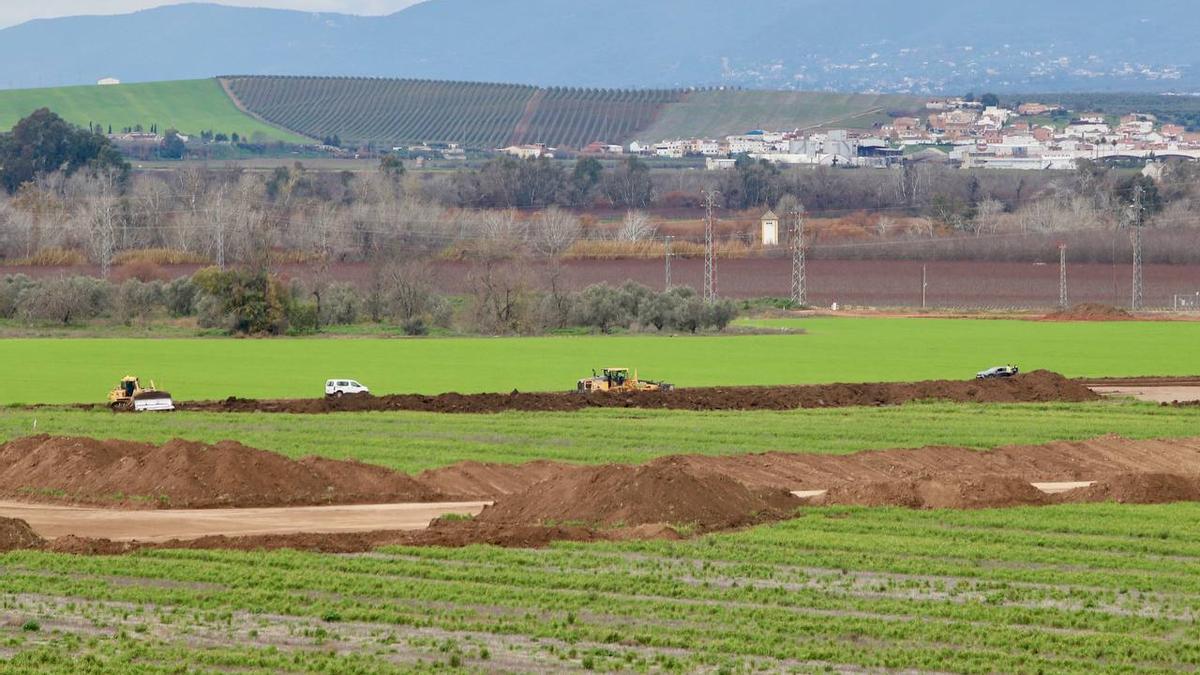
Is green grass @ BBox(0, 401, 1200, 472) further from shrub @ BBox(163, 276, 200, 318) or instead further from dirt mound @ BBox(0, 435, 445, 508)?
shrub @ BBox(163, 276, 200, 318)

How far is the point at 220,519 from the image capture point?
35938 millimetres

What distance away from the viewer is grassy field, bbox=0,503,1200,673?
23.7m

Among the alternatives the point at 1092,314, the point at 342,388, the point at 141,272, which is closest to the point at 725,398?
the point at 342,388

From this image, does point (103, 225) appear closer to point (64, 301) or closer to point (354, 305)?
point (354, 305)

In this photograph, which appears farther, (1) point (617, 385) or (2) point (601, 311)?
(2) point (601, 311)

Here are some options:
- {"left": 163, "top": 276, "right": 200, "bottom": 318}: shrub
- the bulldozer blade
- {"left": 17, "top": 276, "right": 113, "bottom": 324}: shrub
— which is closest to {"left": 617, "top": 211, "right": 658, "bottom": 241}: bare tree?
{"left": 163, "top": 276, "right": 200, "bottom": 318}: shrub

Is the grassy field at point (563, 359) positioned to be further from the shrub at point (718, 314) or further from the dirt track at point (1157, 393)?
the dirt track at point (1157, 393)

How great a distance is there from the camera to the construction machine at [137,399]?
54.5 m

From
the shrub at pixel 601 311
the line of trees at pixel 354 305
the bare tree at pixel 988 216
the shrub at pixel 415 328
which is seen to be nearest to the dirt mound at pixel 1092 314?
the line of trees at pixel 354 305

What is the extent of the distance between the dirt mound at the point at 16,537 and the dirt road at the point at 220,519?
5.00ft

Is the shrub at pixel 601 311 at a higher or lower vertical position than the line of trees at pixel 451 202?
lower

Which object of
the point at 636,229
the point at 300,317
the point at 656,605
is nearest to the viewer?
the point at 656,605

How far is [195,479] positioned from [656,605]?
48.2ft

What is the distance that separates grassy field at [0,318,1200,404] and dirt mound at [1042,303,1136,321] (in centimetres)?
580
